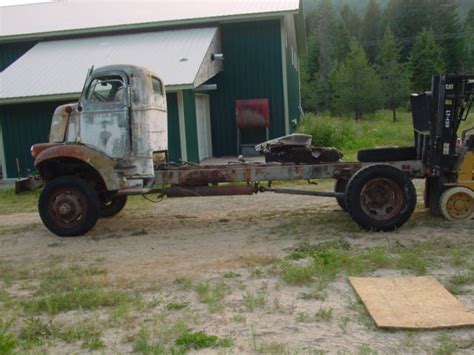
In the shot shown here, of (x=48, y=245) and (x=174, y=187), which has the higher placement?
(x=174, y=187)

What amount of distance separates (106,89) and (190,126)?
29.3ft

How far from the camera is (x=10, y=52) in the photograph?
2206 centimetres

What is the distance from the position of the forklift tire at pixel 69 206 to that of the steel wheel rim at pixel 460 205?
17.4 ft

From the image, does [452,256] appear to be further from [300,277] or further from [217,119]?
[217,119]

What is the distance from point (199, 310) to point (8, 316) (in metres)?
1.83

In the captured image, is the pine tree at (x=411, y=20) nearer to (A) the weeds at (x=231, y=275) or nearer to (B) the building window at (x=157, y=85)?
(B) the building window at (x=157, y=85)

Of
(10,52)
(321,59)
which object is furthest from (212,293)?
(321,59)

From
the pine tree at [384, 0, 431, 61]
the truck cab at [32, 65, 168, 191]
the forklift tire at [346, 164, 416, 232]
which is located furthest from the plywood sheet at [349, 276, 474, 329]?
the pine tree at [384, 0, 431, 61]

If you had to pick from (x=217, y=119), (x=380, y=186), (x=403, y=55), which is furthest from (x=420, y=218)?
(x=403, y=55)

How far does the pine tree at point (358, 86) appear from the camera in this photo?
4319 cm

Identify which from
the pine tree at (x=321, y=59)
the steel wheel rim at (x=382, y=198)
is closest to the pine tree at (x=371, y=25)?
the pine tree at (x=321, y=59)

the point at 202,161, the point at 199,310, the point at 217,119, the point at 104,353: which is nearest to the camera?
the point at 104,353

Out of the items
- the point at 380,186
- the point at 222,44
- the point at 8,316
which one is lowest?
the point at 8,316

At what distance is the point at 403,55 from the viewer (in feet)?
202
